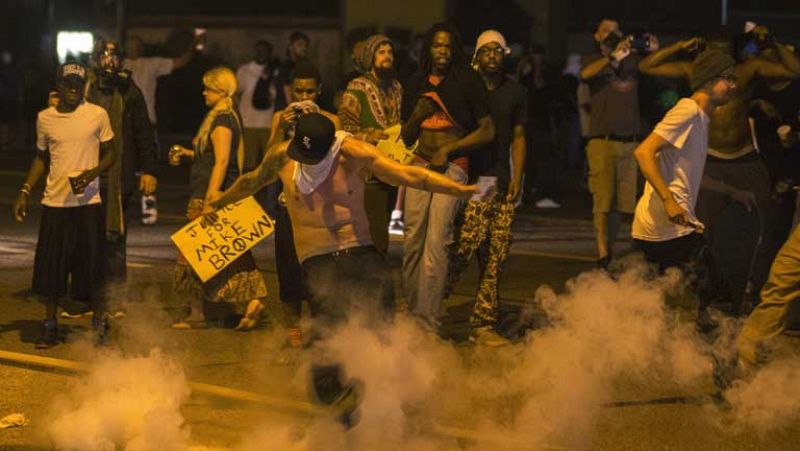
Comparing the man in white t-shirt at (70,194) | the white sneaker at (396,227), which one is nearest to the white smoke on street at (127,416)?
the man in white t-shirt at (70,194)

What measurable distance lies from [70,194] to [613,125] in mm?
4519

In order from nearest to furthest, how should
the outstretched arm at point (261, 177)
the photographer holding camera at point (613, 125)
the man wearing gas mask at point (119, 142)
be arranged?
the outstretched arm at point (261, 177) < the man wearing gas mask at point (119, 142) < the photographer holding camera at point (613, 125)

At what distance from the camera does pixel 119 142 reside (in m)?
10.8

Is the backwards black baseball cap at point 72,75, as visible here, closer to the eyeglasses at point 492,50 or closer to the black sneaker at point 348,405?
the eyeglasses at point 492,50

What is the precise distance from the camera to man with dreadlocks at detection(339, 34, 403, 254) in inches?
414

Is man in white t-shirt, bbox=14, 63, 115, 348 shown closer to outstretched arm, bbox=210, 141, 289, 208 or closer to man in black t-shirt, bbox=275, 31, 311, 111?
outstretched arm, bbox=210, 141, 289, 208

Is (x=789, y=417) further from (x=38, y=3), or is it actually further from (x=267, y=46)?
(x=38, y=3)

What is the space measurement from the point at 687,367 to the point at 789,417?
1087 mm

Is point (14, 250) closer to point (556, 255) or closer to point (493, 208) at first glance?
point (556, 255)

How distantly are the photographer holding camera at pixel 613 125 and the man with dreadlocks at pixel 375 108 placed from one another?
2591 millimetres

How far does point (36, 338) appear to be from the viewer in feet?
33.8

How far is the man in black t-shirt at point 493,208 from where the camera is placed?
10.4 metres

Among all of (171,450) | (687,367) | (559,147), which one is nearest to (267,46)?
(559,147)

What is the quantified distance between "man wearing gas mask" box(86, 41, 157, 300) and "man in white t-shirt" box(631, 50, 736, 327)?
336 centimetres
